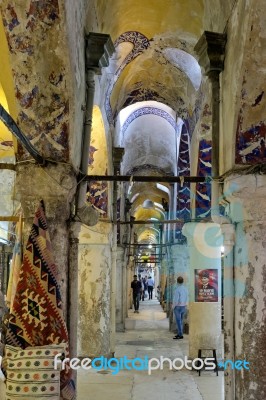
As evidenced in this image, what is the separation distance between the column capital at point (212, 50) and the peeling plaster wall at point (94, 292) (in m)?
5.07

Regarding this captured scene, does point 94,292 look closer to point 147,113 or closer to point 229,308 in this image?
point 229,308

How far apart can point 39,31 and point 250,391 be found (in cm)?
494

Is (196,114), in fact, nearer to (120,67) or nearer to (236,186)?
(120,67)

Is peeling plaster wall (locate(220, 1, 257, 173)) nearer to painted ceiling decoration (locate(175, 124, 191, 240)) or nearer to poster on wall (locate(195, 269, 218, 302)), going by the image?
poster on wall (locate(195, 269, 218, 302))

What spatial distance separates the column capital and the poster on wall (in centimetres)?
498

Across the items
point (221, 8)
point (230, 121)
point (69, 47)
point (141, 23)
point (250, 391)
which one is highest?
point (141, 23)

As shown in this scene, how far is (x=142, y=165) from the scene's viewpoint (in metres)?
18.3

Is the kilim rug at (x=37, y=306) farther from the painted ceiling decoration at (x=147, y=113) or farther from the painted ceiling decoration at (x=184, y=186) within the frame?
the painted ceiling decoration at (x=147, y=113)

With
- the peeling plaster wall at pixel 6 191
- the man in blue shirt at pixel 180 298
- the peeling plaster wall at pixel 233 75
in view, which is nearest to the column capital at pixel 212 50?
the peeling plaster wall at pixel 233 75

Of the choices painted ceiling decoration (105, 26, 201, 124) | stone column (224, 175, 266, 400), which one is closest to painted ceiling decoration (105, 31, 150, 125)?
painted ceiling decoration (105, 26, 201, 124)

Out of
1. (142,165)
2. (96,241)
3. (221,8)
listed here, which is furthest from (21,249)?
(142,165)

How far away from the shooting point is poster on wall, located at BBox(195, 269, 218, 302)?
1027 cm

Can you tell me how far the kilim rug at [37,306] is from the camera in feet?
14.3

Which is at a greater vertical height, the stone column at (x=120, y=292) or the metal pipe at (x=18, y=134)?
the metal pipe at (x=18, y=134)
